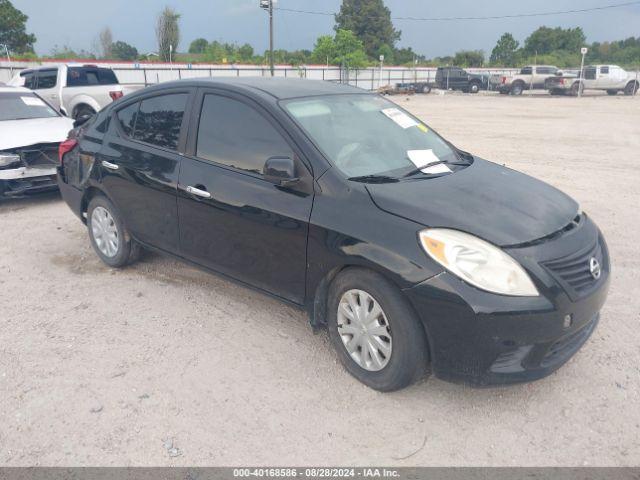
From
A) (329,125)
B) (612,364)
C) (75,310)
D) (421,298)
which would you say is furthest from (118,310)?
(612,364)

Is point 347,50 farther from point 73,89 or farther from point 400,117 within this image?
point 400,117

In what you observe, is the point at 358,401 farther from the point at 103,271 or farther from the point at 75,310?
the point at 103,271

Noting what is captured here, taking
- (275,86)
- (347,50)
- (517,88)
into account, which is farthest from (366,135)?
(347,50)

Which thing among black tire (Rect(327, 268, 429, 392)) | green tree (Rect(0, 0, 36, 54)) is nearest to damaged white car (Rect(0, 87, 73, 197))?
black tire (Rect(327, 268, 429, 392))

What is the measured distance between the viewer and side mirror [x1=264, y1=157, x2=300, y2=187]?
3254mm

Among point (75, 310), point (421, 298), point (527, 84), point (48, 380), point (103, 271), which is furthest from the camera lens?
point (527, 84)

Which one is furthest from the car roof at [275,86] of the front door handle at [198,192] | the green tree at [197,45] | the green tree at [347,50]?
the green tree at [197,45]

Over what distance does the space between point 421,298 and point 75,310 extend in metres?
2.85

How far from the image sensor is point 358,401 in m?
3.09

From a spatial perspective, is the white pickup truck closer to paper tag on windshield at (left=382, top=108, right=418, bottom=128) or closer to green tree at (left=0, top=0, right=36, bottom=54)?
paper tag on windshield at (left=382, top=108, right=418, bottom=128)

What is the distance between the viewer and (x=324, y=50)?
168 ft

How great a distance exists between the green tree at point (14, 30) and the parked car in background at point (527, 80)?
4014cm

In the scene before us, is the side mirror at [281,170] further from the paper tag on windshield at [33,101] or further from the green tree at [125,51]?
the green tree at [125,51]

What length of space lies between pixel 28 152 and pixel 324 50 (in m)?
47.4
